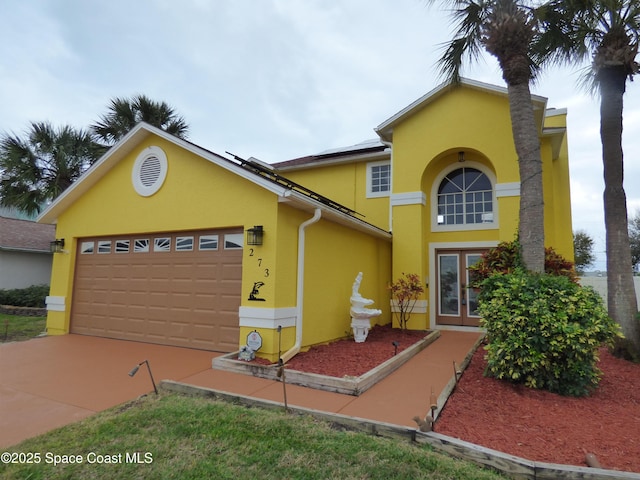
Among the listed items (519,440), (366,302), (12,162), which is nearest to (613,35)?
(366,302)

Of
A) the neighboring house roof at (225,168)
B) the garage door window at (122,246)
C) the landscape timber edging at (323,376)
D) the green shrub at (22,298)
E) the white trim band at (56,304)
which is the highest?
the neighboring house roof at (225,168)

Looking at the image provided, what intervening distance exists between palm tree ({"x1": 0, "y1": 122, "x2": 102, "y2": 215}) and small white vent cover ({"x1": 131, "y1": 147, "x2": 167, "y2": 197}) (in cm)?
664

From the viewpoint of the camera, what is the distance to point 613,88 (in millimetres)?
7445

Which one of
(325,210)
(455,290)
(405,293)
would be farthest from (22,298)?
(455,290)

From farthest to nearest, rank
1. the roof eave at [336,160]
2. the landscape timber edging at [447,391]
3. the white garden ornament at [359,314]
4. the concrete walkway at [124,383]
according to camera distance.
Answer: the roof eave at [336,160] → the white garden ornament at [359,314] → the concrete walkway at [124,383] → the landscape timber edging at [447,391]

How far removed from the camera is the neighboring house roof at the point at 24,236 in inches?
636

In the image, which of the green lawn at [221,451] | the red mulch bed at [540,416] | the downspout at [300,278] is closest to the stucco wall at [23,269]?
the downspout at [300,278]

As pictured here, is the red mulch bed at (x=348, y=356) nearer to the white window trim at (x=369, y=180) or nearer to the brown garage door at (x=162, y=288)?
the brown garage door at (x=162, y=288)

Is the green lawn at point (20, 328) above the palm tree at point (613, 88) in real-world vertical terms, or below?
below

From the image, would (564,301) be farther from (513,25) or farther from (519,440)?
(513,25)

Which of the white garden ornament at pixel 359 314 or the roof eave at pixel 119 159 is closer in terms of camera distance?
the roof eave at pixel 119 159

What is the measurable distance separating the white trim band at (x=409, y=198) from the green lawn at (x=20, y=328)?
10377mm

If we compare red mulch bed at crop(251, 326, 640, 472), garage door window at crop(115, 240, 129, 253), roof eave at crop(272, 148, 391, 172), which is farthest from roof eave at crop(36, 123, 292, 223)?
roof eave at crop(272, 148, 391, 172)

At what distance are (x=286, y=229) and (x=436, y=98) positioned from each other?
21.7ft
